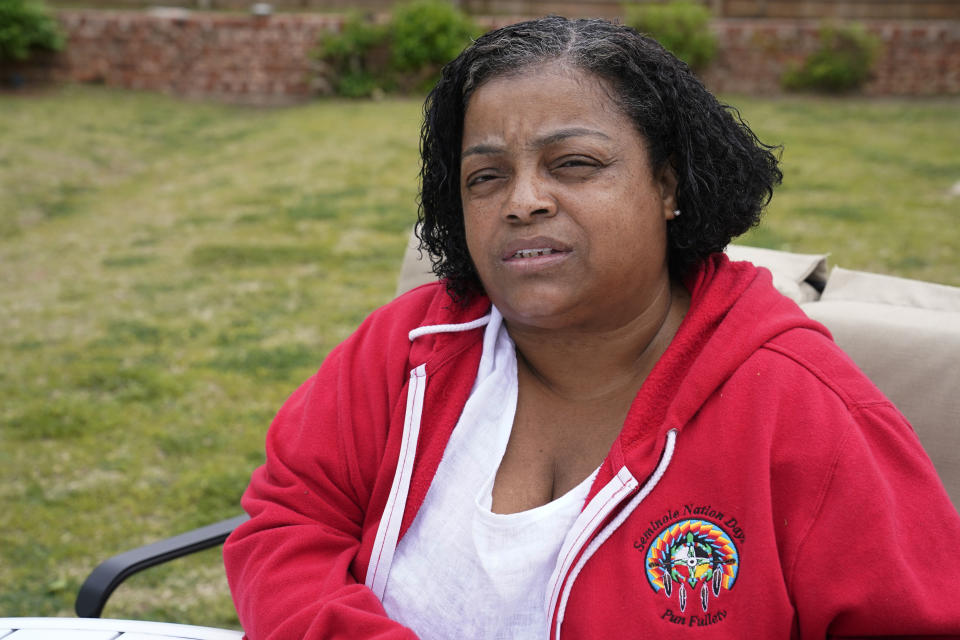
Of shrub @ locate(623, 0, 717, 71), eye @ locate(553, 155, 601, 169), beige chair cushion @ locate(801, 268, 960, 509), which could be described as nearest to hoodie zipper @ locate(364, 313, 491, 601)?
eye @ locate(553, 155, 601, 169)

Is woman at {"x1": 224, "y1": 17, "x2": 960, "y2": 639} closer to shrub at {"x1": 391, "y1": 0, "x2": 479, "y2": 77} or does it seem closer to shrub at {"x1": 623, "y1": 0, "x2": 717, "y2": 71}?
shrub at {"x1": 391, "y1": 0, "x2": 479, "y2": 77}

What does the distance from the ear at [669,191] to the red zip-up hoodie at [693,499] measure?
13cm

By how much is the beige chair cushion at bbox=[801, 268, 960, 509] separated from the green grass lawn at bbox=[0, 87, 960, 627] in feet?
7.71

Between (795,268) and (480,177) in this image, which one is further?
(795,268)

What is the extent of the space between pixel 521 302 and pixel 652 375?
0.26 metres

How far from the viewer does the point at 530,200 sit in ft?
4.99

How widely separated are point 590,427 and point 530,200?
44 centimetres

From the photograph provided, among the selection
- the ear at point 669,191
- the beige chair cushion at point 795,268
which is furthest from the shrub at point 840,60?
the ear at point 669,191

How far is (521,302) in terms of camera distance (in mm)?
1559

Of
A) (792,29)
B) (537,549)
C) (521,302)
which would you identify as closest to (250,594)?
(537,549)

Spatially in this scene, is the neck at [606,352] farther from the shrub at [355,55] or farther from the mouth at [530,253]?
the shrub at [355,55]

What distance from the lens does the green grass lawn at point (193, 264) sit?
371cm

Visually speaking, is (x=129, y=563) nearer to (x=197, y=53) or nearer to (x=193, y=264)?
(x=193, y=264)

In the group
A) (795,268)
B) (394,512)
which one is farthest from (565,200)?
(795,268)
